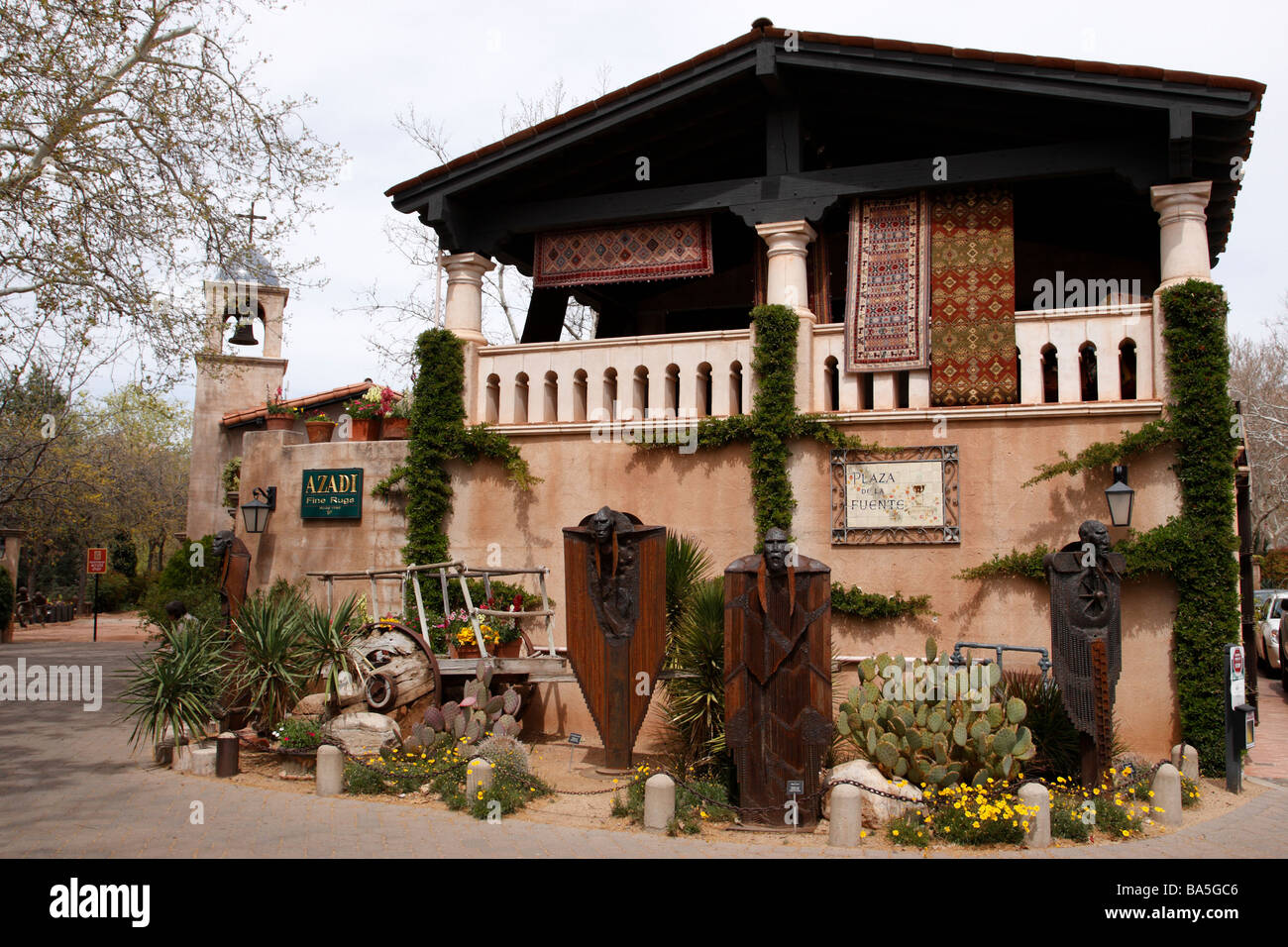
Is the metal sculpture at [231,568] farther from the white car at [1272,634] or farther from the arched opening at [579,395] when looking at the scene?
the white car at [1272,634]

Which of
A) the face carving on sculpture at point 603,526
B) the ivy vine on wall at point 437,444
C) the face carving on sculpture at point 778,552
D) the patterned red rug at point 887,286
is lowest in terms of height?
the face carving on sculpture at point 778,552

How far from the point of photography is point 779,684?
8531mm

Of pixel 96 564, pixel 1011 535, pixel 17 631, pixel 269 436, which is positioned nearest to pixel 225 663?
pixel 269 436

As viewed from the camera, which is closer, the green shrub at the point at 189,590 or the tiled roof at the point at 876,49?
the tiled roof at the point at 876,49

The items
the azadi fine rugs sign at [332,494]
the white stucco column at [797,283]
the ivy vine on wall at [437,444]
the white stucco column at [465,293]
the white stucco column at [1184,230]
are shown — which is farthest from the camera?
the azadi fine rugs sign at [332,494]

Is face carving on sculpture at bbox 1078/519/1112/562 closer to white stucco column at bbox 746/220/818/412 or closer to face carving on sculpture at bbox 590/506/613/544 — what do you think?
white stucco column at bbox 746/220/818/412

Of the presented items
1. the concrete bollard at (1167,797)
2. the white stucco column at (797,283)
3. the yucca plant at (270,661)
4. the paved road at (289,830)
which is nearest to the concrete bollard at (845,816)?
the paved road at (289,830)

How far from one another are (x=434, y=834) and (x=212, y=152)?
9.38m

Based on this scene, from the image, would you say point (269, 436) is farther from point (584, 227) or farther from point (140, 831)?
point (140, 831)

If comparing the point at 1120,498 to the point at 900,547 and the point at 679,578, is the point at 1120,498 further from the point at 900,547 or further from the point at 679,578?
the point at 679,578

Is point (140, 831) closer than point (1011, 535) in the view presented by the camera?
Yes

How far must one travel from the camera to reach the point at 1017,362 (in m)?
12.2

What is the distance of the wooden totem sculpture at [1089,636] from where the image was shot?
8.94 metres

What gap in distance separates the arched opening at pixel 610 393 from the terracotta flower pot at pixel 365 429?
3.89m
